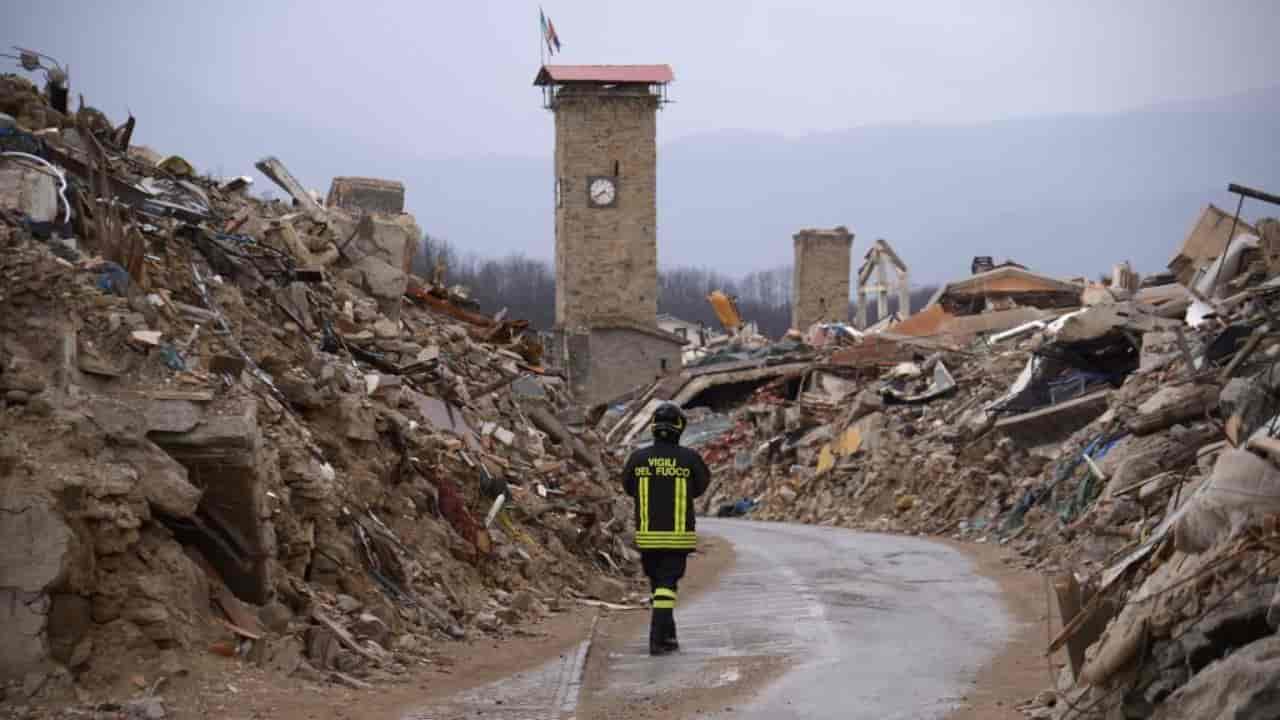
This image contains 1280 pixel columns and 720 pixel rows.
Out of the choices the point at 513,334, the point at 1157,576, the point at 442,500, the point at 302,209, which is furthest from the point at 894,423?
the point at 1157,576

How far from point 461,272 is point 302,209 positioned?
86.2 metres

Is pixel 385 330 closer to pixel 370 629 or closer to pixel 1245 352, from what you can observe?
pixel 370 629

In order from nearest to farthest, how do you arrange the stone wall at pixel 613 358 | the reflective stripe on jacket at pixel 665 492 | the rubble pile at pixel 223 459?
1. the rubble pile at pixel 223 459
2. the reflective stripe on jacket at pixel 665 492
3. the stone wall at pixel 613 358

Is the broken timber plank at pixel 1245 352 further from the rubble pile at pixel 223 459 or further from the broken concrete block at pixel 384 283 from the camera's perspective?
the broken concrete block at pixel 384 283

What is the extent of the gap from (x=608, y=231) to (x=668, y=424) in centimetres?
4140

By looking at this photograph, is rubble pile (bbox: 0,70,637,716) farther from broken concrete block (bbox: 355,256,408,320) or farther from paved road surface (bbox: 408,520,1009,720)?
paved road surface (bbox: 408,520,1009,720)

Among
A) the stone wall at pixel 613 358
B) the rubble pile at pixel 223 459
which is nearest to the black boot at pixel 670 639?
the rubble pile at pixel 223 459

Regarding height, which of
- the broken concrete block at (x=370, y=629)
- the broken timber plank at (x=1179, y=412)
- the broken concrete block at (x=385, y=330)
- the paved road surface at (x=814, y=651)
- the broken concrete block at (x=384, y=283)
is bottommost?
the paved road surface at (x=814, y=651)

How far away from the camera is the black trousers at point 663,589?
1152 centimetres

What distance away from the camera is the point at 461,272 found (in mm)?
106500

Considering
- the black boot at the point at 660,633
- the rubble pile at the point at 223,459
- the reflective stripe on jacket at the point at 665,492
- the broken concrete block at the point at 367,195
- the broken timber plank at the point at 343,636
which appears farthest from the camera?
the broken concrete block at the point at 367,195

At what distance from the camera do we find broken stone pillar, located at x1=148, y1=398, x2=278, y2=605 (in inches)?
405

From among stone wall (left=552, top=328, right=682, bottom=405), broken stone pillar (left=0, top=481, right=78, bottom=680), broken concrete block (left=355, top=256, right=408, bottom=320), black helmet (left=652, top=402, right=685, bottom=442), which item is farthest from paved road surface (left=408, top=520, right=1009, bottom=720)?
stone wall (left=552, top=328, right=682, bottom=405)

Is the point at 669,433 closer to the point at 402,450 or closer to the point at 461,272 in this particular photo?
the point at 402,450
